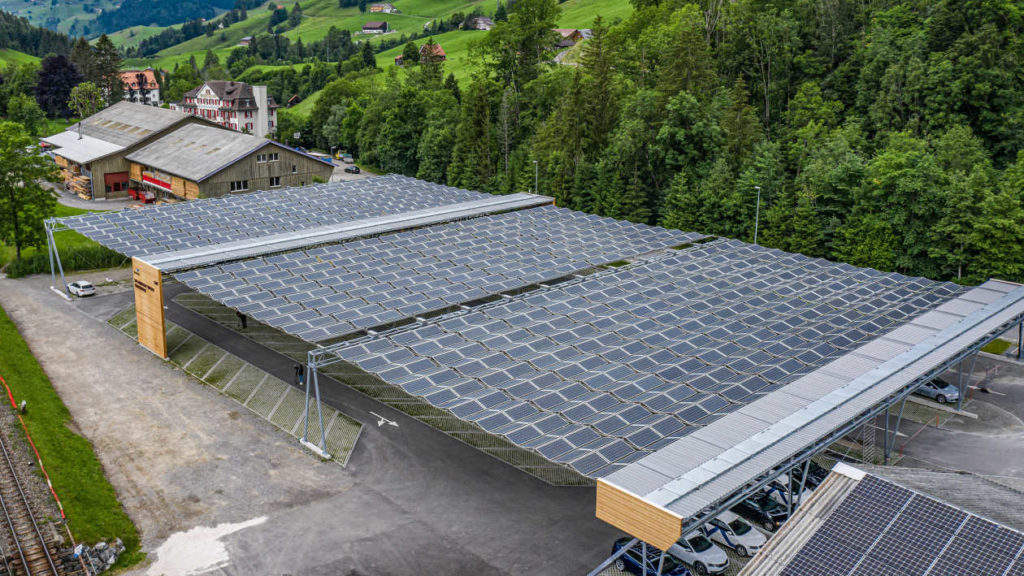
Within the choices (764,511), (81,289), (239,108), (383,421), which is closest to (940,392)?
(764,511)

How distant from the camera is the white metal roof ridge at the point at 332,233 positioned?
50500 millimetres

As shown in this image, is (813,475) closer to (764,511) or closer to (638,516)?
(764,511)

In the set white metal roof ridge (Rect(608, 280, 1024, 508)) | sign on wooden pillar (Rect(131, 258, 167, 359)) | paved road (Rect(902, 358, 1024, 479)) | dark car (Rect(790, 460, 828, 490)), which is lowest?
paved road (Rect(902, 358, 1024, 479))

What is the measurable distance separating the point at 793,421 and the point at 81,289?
56.0 m

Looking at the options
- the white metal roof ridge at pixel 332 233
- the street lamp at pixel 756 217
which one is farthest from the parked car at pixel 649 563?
the street lamp at pixel 756 217

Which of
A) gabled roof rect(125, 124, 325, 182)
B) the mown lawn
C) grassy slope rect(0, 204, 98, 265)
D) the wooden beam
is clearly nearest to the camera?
the wooden beam

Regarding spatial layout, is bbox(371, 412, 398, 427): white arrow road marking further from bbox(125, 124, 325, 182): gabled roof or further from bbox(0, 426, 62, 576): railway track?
bbox(125, 124, 325, 182): gabled roof

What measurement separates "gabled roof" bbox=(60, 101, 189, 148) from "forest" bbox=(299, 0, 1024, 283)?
3735 centimetres

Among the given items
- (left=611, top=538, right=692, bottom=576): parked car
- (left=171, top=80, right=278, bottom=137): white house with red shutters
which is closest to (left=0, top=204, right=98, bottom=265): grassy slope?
(left=611, top=538, right=692, bottom=576): parked car

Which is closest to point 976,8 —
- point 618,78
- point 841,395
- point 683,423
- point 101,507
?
point 618,78

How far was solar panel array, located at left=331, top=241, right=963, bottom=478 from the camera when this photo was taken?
3272 centimetres

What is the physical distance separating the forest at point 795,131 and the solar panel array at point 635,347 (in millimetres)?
12623

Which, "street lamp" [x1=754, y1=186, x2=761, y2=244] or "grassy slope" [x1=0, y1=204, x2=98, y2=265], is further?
"grassy slope" [x1=0, y1=204, x2=98, y2=265]

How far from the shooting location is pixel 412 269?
51.8m
